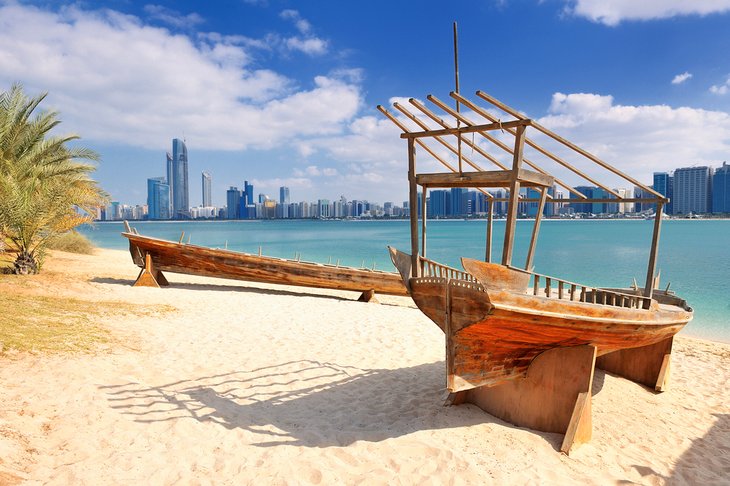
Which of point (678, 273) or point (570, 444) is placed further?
A: point (678, 273)

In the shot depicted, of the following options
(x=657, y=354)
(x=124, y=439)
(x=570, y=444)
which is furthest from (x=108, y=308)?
(x=657, y=354)

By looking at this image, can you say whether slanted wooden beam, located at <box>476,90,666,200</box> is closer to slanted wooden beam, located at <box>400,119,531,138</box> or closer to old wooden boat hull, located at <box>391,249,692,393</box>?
slanted wooden beam, located at <box>400,119,531,138</box>

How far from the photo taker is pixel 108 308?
9133mm

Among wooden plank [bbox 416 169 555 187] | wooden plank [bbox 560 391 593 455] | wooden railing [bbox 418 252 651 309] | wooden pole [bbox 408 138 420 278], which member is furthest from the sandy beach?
wooden plank [bbox 416 169 555 187]

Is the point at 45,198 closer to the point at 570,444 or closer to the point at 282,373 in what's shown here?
the point at 282,373

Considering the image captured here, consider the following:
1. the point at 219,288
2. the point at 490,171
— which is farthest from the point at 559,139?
the point at 219,288

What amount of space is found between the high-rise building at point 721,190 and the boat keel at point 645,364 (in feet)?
478

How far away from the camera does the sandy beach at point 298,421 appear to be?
390 centimetres

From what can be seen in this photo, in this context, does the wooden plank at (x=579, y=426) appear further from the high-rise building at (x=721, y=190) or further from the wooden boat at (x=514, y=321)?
the high-rise building at (x=721, y=190)

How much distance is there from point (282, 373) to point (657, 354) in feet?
19.0

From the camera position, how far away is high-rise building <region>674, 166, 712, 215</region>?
122812 mm

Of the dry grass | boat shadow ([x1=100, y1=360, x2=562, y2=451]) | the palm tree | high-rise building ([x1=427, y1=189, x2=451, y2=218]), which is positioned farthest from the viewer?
high-rise building ([x1=427, y1=189, x2=451, y2=218])

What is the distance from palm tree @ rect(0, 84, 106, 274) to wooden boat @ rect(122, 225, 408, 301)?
211cm

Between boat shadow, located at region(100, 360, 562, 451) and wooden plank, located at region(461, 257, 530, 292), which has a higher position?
wooden plank, located at region(461, 257, 530, 292)
